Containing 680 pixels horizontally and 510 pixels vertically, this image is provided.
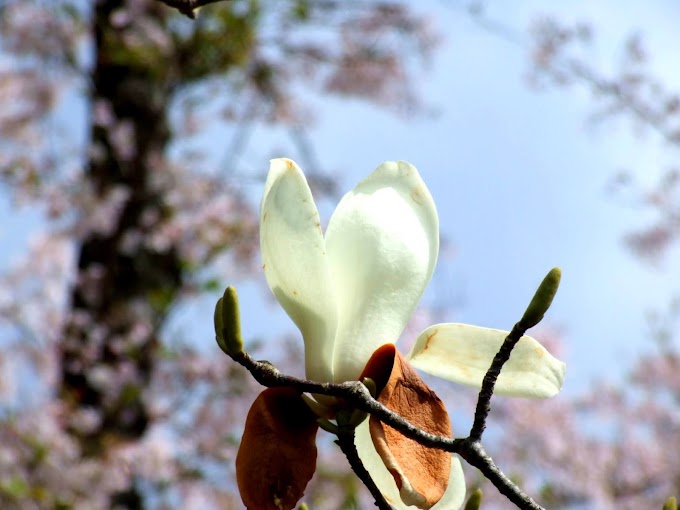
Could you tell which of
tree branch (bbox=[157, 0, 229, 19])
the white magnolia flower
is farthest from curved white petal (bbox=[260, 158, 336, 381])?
tree branch (bbox=[157, 0, 229, 19])

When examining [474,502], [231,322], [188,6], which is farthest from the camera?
[188,6]

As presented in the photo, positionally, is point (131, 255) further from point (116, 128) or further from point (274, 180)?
point (274, 180)

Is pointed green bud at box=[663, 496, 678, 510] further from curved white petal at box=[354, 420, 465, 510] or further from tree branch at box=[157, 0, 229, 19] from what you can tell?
tree branch at box=[157, 0, 229, 19]

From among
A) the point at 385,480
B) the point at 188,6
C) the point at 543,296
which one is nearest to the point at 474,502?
the point at 385,480

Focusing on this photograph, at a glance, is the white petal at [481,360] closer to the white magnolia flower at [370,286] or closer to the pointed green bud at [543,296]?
the white magnolia flower at [370,286]

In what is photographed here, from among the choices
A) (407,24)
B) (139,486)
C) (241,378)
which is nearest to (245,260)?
(241,378)

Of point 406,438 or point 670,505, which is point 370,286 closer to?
point 406,438
